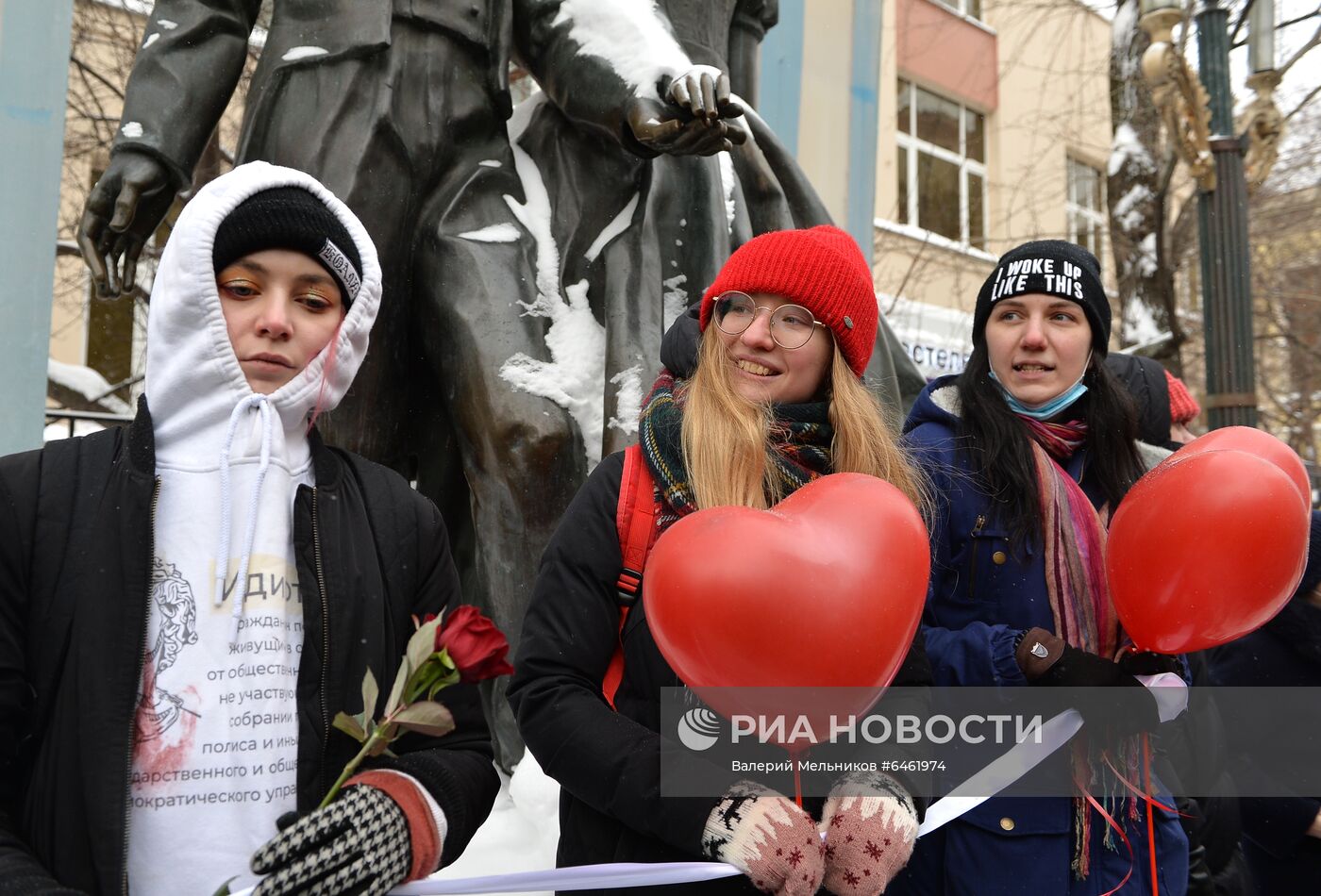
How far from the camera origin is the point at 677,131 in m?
2.95

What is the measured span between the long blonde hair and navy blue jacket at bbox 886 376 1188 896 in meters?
0.19

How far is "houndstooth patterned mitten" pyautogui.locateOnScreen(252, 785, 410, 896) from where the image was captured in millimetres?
1437

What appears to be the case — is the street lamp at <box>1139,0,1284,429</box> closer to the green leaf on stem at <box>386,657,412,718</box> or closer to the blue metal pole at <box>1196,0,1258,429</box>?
the blue metal pole at <box>1196,0,1258,429</box>

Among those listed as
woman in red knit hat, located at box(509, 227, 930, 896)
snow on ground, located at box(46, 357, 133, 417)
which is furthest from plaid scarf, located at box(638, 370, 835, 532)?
snow on ground, located at box(46, 357, 133, 417)

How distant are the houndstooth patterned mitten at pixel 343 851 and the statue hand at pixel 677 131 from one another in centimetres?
180

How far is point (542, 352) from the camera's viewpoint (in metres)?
3.21

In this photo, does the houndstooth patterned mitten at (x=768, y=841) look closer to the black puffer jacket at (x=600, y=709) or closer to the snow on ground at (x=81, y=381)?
the black puffer jacket at (x=600, y=709)

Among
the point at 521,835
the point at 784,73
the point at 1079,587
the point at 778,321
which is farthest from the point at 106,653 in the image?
the point at 784,73

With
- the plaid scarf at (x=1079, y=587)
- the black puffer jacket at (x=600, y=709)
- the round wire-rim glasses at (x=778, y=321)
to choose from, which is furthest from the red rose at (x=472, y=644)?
the plaid scarf at (x=1079, y=587)

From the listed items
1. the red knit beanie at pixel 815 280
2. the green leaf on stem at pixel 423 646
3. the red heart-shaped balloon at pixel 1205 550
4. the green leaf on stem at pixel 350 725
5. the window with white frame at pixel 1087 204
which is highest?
the window with white frame at pixel 1087 204

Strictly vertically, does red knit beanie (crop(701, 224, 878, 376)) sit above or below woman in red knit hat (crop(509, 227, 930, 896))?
above

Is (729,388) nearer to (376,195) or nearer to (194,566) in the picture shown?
(194,566)

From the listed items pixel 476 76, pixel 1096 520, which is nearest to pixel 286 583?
pixel 1096 520

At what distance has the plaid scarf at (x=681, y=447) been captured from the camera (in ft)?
6.36
